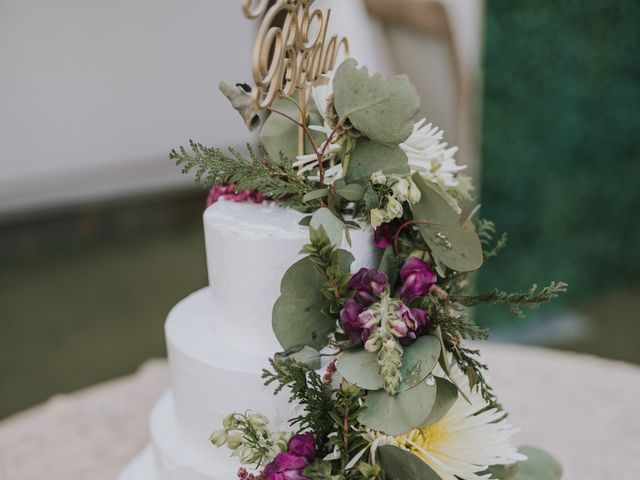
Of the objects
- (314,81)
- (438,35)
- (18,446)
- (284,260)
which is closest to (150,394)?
(18,446)

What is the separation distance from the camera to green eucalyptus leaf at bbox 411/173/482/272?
3.13 feet

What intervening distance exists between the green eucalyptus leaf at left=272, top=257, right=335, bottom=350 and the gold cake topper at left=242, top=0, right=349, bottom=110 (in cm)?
23

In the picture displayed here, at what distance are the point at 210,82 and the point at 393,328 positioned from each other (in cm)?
426

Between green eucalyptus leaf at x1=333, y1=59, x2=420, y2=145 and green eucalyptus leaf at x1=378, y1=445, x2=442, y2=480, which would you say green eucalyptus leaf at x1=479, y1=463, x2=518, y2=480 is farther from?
green eucalyptus leaf at x1=333, y1=59, x2=420, y2=145

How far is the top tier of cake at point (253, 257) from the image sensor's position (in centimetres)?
104

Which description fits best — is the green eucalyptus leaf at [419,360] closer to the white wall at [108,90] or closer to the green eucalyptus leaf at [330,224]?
the green eucalyptus leaf at [330,224]

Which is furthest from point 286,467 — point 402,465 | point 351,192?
point 351,192

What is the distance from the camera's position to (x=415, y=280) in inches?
38.1

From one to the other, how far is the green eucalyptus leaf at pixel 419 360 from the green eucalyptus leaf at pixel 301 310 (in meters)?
0.13

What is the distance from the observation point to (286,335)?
3.23ft

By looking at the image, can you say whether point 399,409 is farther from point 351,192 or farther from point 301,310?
point 351,192

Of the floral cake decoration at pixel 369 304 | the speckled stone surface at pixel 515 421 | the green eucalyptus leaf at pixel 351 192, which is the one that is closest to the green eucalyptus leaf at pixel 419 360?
the floral cake decoration at pixel 369 304

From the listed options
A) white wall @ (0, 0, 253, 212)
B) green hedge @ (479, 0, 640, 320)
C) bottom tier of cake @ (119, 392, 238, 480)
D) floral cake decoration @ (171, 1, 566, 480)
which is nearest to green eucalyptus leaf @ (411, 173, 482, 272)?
floral cake decoration @ (171, 1, 566, 480)

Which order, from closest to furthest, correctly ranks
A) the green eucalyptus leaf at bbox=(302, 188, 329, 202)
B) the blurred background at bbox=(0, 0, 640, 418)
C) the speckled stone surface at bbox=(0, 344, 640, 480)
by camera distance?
the green eucalyptus leaf at bbox=(302, 188, 329, 202), the speckled stone surface at bbox=(0, 344, 640, 480), the blurred background at bbox=(0, 0, 640, 418)
